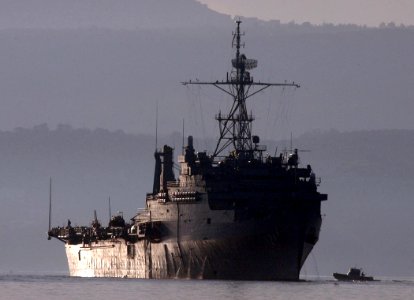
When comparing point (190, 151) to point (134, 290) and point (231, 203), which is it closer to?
point (231, 203)

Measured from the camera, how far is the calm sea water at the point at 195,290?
152 meters

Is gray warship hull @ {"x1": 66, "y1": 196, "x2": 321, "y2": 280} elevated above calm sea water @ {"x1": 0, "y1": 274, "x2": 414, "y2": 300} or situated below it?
above

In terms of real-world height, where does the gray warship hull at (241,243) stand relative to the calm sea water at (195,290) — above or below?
above

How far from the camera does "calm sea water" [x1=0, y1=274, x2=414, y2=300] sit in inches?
5969

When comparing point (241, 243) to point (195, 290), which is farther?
point (241, 243)

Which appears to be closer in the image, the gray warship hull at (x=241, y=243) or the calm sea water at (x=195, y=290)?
the calm sea water at (x=195, y=290)

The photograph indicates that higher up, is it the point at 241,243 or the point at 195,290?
the point at 241,243

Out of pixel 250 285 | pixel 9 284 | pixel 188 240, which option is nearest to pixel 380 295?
pixel 250 285

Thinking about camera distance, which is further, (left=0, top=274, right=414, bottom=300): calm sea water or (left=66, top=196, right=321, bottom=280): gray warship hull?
(left=66, top=196, right=321, bottom=280): gray warship hull

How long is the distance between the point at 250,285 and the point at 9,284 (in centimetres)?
2668

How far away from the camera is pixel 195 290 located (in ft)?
517

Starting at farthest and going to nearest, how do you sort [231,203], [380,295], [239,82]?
[239,82] < [231,203] < [380,295]

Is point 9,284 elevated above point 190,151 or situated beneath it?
situated beneath

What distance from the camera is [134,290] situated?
161 m
